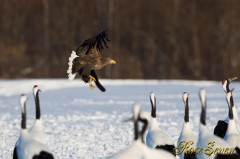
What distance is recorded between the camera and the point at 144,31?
133 ft

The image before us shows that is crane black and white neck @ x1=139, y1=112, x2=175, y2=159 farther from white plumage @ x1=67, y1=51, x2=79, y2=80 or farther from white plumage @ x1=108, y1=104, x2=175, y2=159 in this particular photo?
white plumage @ x1=67, y1=51, x2=79, y2=80

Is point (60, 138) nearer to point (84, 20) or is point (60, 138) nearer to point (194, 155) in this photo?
point (194, 155)

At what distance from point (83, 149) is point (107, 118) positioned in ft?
14.9

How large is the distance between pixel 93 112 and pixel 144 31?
2435cm

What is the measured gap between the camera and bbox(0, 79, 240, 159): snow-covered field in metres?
11.1

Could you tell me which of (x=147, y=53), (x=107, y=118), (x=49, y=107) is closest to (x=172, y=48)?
(x=147, y=53)

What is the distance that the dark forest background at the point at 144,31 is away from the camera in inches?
1491

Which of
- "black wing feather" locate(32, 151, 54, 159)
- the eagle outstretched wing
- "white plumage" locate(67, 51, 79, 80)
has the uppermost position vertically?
the eagle outstretched wing

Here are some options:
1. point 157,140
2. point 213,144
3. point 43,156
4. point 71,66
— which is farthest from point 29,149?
point 71,66

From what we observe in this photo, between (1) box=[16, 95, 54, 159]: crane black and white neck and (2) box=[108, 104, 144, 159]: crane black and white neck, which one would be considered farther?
(1) box=[16, 95, 54, 159]: crane black and white neck

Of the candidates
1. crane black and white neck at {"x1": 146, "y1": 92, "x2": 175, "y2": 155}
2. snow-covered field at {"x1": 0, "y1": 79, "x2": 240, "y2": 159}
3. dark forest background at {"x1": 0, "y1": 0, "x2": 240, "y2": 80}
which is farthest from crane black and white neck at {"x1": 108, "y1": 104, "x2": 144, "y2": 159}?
dark forest background at {"x1": 0, "y1": 0, "x2": 240, "y2": 80}

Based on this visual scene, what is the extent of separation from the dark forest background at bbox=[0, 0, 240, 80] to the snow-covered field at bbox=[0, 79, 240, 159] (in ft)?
35.7

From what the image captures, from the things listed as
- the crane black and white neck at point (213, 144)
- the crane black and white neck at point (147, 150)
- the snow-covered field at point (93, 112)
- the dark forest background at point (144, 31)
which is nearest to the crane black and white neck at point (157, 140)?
the crane black and white neck at point (213, 144)

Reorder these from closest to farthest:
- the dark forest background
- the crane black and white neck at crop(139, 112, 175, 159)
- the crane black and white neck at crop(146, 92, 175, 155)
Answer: the crane black and white neck at crop(139, 112, 175, 159) → the crane black and white neck at crop(146, 92, 175, 155) → the dark forest background
